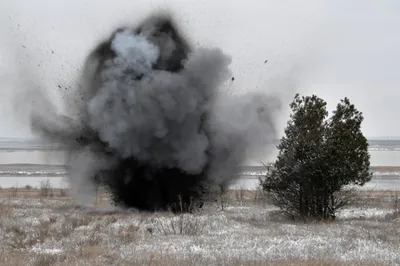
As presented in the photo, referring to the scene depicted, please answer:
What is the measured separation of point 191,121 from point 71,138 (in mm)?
9054

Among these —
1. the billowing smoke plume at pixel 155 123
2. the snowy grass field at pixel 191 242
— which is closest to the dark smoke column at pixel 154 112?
the billowing smoke plume at pixel 155 123

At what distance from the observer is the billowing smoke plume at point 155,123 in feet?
103

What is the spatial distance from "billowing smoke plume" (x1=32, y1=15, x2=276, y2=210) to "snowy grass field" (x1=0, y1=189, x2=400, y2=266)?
257 inches

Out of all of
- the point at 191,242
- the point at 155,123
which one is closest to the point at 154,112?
the point at 155,123

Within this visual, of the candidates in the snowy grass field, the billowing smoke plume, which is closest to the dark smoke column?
the billowing smoke plume

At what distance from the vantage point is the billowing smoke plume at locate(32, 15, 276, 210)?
103 ft

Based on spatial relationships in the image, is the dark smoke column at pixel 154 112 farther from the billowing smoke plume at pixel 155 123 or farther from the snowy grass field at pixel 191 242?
the snowy grass field at pixel 191 242

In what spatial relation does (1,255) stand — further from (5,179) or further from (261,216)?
(5,179)

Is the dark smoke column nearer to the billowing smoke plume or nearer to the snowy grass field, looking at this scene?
the billowing smoke plume

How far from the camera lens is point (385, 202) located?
4050 centimetres

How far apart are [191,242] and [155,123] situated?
14.5 meters

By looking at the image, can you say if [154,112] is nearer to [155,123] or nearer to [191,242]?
[155,123]

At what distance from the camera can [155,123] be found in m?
31.6

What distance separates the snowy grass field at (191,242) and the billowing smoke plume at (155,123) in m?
6.53
